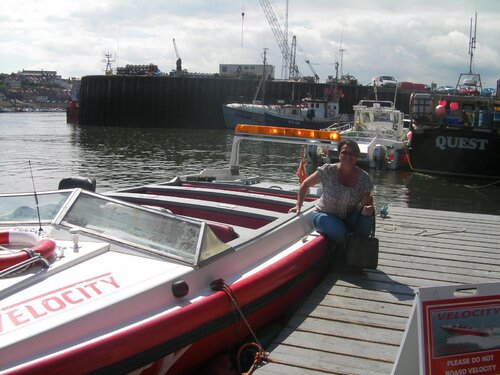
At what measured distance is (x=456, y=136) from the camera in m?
23.8

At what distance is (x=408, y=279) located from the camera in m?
5.62

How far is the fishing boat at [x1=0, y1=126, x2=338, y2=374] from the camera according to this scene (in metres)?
3.03

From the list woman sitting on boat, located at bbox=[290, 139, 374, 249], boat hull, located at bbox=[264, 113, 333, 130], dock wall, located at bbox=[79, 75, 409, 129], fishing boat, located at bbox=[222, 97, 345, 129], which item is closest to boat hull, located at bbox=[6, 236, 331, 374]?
woman sitting on boat, located at bbox=[290, 139, 374, 249]

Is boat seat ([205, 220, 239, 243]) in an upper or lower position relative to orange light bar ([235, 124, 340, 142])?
lower

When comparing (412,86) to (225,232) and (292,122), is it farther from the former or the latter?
Answer: (225,232)

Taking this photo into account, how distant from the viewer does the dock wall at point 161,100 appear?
6125cm

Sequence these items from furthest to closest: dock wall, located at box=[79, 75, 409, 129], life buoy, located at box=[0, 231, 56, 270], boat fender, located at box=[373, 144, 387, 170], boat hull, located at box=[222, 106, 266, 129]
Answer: dock wall, located at box=[79, 75, 409, 129] → boat hull, located at box=[222, 106, 266, 129] → boat fender, located at box=[373, 144, 387, 170] → life buoy, located at box=[0, 231, 56, 270]

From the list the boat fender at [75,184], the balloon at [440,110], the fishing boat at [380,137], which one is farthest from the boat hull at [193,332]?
Answer: the fishing boat at [380,137]

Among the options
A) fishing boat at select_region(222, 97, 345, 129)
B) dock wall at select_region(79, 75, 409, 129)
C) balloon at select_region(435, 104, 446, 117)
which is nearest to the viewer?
balloon at select_region(435, 104, 446, 117)

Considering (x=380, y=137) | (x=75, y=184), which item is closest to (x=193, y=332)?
(x=75, y=184)

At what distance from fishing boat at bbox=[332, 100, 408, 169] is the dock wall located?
1129 inches

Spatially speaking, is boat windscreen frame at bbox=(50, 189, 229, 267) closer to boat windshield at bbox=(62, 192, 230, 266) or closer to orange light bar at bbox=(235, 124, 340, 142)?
boat windshield at bbox=(62, 192, 230, 266)

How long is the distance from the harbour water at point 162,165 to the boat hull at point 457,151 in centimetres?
57

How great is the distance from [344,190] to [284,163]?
2726cm
